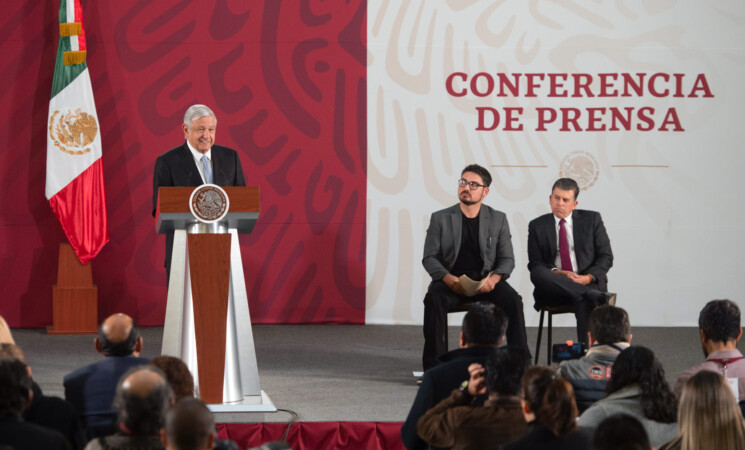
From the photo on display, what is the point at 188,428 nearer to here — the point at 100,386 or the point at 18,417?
the point at 18,417

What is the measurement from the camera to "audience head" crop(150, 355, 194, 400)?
2805mm

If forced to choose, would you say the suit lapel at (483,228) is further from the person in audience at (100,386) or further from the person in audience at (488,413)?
the person in audience at (100,386)

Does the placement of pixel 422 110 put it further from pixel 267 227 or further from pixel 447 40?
pixel 267 227

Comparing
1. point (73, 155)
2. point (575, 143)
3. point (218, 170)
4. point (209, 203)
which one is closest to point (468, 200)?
point (218, 170)

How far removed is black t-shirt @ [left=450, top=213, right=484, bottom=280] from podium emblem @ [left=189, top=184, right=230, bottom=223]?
70.3 inches

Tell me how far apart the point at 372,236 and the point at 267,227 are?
764mm

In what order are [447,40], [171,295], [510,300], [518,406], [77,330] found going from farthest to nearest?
[447,40]
[77,330]
[510,300]
[171,295]
[518,406]

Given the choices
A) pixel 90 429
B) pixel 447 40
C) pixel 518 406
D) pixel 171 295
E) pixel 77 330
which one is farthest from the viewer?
pixel 447 40

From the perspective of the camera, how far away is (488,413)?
110 inches

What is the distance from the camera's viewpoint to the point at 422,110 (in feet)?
23.9

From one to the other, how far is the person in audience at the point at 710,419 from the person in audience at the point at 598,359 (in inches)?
28.6

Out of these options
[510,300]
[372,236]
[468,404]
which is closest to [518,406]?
[468,404]

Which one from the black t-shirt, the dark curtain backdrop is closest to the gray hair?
the black t-shirt

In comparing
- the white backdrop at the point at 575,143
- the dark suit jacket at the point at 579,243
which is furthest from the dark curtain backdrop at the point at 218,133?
the dark suit jacket at the point at 579,243
